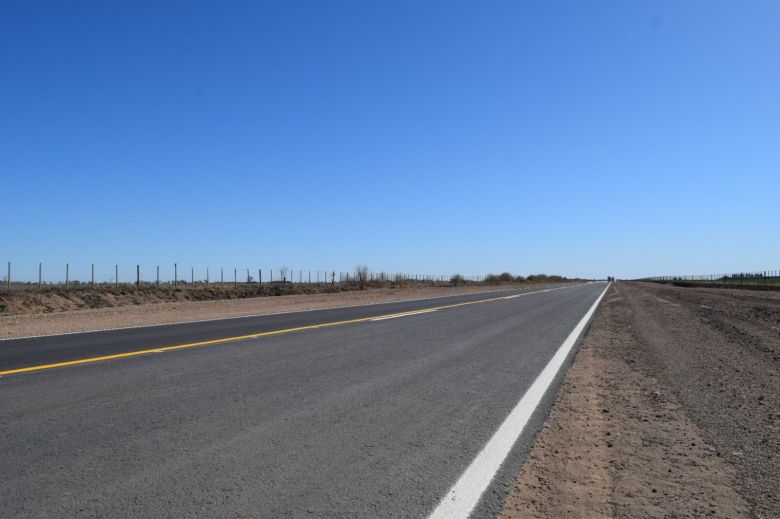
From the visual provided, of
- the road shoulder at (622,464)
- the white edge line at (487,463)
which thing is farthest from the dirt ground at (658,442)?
the white edge line at (487,463)

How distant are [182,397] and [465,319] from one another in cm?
1158

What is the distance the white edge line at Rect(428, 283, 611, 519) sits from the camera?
11.0ft

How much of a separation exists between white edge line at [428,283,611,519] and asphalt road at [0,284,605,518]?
0.22 ft

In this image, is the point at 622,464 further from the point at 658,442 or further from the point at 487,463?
the point at 487,463

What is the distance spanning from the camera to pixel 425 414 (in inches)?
218

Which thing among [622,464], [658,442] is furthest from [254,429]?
[658,442]

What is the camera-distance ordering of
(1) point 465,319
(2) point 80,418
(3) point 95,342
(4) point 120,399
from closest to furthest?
1. (2) point 80,418
2. (4) point 120,399
3. (3) point 95,342
4. (1) point 465,319

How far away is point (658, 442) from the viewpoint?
4773 millimetres

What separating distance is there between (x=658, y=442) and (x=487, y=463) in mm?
1697

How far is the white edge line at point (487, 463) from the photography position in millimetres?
3354

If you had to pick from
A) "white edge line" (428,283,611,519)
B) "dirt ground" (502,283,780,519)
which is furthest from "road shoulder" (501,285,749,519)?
"white edge line" (428,283,611,519)

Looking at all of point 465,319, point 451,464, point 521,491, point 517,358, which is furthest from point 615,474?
point 465,319

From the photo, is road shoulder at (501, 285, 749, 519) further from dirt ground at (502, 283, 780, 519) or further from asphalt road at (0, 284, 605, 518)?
asphalt road at (0, 284, 605, 518)

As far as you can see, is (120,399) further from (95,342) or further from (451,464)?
(95,342)
